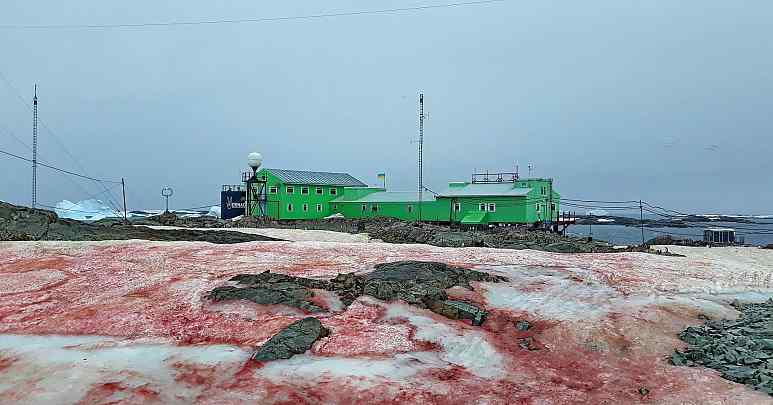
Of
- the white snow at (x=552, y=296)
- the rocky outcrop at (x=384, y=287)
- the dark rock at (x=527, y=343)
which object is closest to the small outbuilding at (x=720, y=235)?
the white snow at (x=552, y=296)

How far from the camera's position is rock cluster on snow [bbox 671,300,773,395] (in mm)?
10141

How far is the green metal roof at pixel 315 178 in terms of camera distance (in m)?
63.9

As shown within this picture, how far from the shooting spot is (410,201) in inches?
2507

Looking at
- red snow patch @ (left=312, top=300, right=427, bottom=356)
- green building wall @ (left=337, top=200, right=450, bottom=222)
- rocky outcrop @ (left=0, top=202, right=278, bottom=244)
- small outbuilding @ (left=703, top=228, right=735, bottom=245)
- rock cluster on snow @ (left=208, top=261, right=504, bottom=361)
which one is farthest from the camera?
green building wall @ (left=337, top=200, right=450, bottom=222)

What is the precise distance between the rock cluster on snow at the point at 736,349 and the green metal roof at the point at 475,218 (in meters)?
44.7

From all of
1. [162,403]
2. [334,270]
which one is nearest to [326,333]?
[162,403]

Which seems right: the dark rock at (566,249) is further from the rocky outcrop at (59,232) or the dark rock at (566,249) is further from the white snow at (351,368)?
the white snow at (351,368)

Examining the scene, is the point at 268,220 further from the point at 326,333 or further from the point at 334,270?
the point at 326,333

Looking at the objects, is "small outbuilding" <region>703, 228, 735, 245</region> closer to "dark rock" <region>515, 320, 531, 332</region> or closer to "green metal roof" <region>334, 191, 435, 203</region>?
"green metal roof" <region>334, 191, 435, 203</region>

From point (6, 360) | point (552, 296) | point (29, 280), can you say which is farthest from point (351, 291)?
point (29, 280)

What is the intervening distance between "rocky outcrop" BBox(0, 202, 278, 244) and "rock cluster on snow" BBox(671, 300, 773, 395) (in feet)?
77.3

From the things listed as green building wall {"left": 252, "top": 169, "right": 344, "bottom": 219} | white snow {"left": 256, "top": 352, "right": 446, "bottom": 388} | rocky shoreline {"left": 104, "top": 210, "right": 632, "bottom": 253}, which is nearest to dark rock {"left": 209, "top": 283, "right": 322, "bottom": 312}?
white snow {"left": 256, "top": 352, "right": 446, "bottom": 388}

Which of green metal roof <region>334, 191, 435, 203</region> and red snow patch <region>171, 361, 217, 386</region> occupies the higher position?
green metal roof <region>334, 191, 435, 203</region>

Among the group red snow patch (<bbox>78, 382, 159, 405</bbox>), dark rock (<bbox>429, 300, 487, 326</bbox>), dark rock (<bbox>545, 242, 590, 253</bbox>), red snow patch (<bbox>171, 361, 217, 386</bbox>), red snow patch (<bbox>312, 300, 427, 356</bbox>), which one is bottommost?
red snow patch (<bbox>78, 382, 159, 405</bbox>)
